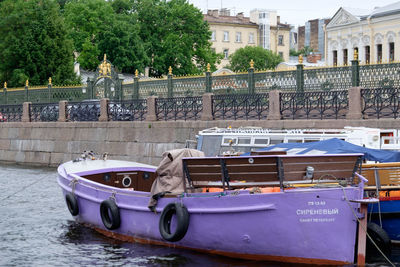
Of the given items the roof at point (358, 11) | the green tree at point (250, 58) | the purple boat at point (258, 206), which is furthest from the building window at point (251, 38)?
the purple boat at point (258, 206)

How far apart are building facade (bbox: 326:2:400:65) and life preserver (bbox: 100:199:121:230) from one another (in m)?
40.5

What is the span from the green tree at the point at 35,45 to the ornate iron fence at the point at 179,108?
2251 centimetres

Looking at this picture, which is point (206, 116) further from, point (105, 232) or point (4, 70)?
point (4, 70)

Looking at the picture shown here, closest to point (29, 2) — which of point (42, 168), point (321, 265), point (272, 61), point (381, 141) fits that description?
point (42, 168)

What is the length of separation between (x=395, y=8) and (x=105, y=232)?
1745 inches

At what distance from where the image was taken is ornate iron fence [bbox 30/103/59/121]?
3375cm

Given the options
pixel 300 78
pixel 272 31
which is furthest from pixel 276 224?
pixel 272 31

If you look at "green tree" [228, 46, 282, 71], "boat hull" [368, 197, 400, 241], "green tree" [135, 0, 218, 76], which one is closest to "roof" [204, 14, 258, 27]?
"green tree" [228, 46, 282, 71]

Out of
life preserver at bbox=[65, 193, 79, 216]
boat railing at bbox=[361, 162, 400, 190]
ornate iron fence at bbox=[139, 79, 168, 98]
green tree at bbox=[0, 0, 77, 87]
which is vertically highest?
green tree at bbox=[0, 0, 77, 87]

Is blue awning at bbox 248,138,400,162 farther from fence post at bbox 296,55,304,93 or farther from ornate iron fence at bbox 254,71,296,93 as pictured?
ornate iron fence at bbox 254,71,296,93

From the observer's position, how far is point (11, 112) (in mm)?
36656

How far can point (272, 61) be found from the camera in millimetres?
75000

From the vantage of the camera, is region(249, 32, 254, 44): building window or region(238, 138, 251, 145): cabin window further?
region(249, 32, 254, 44): building window

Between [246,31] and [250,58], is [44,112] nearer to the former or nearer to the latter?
[250,58]
